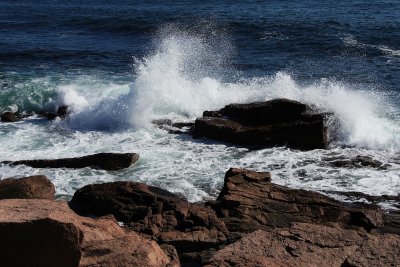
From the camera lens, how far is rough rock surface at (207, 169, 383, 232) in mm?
8344

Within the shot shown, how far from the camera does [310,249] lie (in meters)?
6.32

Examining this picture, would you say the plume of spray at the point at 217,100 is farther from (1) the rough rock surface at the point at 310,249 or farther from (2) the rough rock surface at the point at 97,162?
(1) the rough rock surface at the point at 310,249

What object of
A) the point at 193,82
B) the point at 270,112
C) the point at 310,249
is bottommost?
the point at 193,82

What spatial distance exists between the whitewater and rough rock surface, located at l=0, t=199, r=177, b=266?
4.53 m

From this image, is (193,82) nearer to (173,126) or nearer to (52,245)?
(173,126)

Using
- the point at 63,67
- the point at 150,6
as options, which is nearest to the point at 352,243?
the point at 63,67

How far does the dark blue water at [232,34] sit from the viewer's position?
20.5 metres

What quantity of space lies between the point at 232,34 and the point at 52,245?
21747 millimetres

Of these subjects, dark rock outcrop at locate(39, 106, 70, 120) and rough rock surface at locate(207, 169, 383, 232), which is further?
dark rock outcrop at locate(39, 106, 70, 120)

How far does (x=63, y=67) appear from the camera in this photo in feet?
67.9

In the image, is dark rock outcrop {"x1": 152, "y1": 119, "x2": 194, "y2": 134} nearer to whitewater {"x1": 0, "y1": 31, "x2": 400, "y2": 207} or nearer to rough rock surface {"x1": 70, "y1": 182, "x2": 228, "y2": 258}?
whitewater {"x1": 0, "y1": 31, "x2": 400, "y2": 207}

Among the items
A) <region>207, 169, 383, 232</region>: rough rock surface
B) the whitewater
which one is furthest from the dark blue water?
<region>207, 169, 383, 232</region>: rough rock surface

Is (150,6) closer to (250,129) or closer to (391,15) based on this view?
(391,15)

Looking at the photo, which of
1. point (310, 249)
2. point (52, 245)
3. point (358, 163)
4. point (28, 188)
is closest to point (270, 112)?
point (358, 163)
